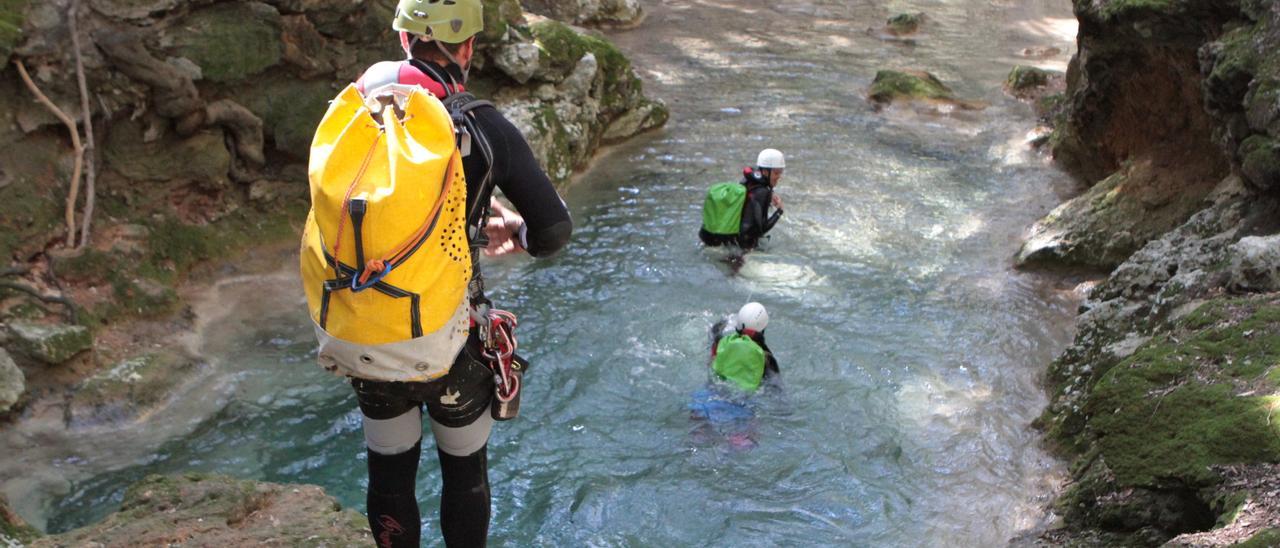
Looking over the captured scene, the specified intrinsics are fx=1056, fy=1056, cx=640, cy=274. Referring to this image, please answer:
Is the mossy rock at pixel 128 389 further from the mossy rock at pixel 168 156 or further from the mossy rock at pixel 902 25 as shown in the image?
the mossy rock at pixel 902 25

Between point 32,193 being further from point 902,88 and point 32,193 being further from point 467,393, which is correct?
point 902,88

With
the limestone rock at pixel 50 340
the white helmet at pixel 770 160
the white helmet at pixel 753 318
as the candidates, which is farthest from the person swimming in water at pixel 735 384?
the limestone rock at pixel 50 340

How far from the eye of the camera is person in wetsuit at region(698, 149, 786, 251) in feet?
30.8

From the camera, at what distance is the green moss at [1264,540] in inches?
131

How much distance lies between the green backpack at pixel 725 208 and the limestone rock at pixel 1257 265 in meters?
4.12

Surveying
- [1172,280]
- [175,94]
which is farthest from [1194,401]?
[175,94]

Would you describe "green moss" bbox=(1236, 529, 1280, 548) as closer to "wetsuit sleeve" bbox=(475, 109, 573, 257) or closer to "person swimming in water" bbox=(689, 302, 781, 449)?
"wetsuit sleeve" bbox=(475, 109, 573, 257)

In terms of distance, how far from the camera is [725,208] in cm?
934

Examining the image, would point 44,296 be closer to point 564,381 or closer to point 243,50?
point 243,50

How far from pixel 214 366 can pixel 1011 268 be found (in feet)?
22.3

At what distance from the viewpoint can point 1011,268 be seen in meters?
9.63

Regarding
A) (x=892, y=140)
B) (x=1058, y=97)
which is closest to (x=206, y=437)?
(x=892, y=140)

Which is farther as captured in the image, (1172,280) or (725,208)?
(725,208)

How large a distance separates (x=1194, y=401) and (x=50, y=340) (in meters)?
6.53
